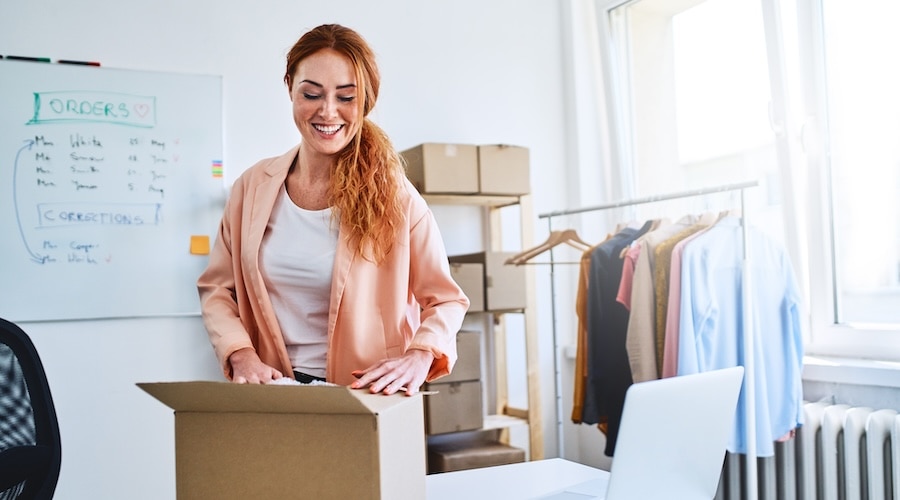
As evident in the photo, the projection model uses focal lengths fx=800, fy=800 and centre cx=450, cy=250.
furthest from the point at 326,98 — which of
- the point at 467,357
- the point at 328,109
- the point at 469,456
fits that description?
the point at 469,456

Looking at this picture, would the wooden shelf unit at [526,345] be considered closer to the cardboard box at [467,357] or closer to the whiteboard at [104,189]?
the cardboard box at [467,357]

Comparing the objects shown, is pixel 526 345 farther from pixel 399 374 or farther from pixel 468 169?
pixel 399 374

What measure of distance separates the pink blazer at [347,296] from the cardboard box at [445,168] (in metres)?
1.43

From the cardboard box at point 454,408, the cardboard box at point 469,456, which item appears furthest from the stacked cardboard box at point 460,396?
the cardboard box at point 469,456

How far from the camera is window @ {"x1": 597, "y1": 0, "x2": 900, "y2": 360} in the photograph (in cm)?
262

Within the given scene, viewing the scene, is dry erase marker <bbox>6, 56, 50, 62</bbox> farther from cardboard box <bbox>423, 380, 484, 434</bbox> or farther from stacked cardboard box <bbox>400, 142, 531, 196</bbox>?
cardboard box <bbox>423, 380, 484, 434</bbox>

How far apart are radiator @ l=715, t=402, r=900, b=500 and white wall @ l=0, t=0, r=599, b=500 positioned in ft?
3.73

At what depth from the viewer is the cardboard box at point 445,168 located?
301 cm

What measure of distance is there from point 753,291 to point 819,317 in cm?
53

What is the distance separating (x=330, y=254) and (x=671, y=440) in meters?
0.69

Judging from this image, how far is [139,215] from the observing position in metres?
2.91

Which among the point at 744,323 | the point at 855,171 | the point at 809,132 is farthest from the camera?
the point at 809,132

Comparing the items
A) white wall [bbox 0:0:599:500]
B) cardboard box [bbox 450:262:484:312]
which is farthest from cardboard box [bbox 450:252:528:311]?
white wall [bbox 0:0:599:500]

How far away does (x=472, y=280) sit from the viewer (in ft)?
10.1
